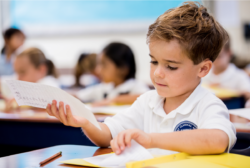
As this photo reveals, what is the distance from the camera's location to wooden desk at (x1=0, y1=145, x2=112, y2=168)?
0.68 meters

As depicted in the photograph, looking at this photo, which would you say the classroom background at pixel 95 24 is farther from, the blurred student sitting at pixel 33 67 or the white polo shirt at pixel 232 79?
the blurred student sitting at pixel 33 67

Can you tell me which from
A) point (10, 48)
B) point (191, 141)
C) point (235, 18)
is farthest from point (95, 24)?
point (191, 141)

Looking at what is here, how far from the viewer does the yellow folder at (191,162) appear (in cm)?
61

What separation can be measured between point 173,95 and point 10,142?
0.94 m

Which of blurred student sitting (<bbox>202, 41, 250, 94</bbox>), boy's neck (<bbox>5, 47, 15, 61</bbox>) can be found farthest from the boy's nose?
boy's neck (<bbox>5, 47, 15, 61</bbox>)

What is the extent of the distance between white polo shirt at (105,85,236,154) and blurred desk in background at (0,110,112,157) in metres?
0.27

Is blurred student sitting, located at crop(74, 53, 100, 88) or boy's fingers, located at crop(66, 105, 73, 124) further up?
boy's fingers, located at crop(66, 105, 73, 124)

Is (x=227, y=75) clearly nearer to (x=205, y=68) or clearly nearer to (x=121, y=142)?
(x=205, y=68)

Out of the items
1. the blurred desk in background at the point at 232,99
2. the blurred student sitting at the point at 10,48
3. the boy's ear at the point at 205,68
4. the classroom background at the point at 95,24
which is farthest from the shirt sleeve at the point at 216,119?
the blurred student sitting at the point at 10,48

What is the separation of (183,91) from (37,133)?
2.55 ft

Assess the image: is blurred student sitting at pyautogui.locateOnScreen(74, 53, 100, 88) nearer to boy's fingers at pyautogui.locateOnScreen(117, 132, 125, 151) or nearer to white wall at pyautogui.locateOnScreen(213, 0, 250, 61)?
white wall at pyautogui.locateOnScreen(213, 0, 250, 61)

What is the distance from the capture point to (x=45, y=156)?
0.76 meters

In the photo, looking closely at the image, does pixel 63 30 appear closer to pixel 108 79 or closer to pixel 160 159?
pixel 108 79

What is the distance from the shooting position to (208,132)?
0.74 m
